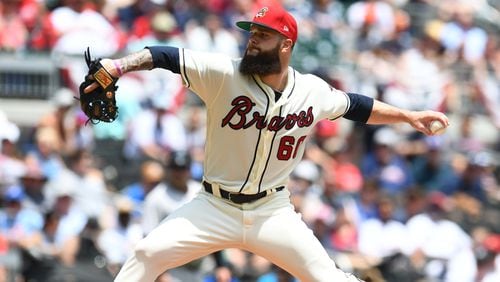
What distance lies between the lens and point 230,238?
7086 millimetres

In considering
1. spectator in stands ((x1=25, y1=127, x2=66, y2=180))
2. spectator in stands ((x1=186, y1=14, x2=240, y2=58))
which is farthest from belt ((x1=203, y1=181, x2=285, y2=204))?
spectator in stands ((x1=186, y1=14, x2=240, y2=58))

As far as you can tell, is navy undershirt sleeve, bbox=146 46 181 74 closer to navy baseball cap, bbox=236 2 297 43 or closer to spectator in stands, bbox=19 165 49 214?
navy baseball cap, bbox=236 2 297 43

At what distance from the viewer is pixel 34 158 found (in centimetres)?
1210

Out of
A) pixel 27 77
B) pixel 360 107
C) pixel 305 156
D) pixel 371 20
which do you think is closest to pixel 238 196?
pixel 360 107

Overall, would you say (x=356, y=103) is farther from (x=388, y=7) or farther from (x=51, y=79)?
(x=388, y=7)

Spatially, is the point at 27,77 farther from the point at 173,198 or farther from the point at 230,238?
the point at 230,238

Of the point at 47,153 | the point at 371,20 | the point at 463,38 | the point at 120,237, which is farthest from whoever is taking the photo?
the point at 463,38

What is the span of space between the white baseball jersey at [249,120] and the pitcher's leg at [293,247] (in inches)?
9.4

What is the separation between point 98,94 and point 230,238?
3.97 feet

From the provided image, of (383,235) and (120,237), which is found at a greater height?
(120,237)

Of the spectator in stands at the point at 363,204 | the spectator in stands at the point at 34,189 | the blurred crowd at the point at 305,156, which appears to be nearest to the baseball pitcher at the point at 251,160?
the blurred crowd at the point at 305,156

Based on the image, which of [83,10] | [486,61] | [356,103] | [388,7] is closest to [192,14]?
[83,10]

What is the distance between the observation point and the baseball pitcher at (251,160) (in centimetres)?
690

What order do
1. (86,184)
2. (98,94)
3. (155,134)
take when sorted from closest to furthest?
(98,94)
(86,184)
(155,134)
